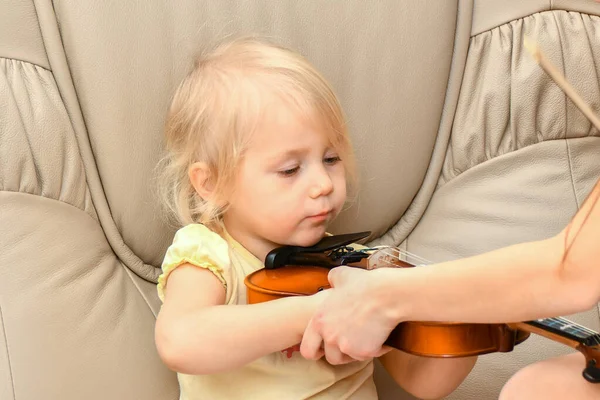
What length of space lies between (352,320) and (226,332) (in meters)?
0.18

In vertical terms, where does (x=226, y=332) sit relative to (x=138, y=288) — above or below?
above

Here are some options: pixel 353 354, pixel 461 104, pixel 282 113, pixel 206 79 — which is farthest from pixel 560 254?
pixel 461 104

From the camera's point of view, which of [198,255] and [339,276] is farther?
[198,255]

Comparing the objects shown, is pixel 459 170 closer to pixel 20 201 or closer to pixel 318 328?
pixel 318 328

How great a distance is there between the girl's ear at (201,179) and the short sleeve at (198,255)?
0.30ft

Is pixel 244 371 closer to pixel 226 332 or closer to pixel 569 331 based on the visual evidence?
pixel 226 332

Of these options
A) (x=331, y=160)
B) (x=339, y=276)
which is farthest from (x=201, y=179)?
(x=339, y=276)

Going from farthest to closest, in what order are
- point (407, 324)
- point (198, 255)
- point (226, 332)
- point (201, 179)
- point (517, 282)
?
point (201, 179) → point (198, 255) → point (226, 332) → point (407, 324) → point (517, 282)

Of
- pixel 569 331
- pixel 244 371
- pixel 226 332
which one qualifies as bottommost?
pixel 244 371

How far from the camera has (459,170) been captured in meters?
1.45

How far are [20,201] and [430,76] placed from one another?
2.50 feet

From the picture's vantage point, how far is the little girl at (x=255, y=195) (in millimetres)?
1097

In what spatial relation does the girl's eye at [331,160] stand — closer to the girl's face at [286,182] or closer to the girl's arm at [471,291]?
the girl's face at [286,182]

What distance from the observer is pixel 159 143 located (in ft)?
4.18
